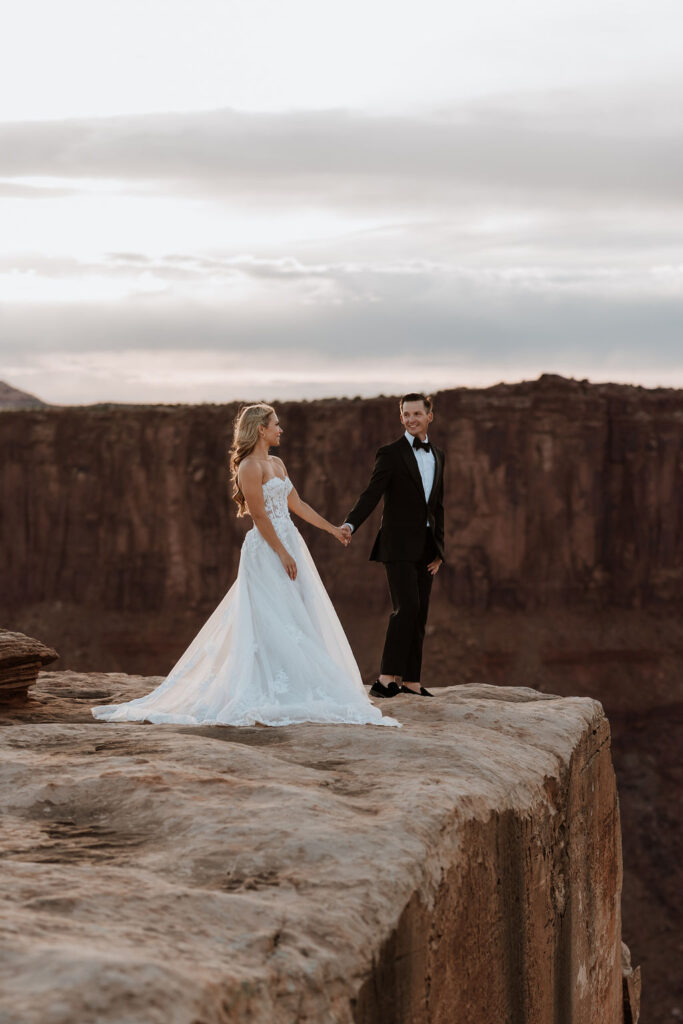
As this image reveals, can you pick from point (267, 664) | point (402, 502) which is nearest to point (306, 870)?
point (267, 664)

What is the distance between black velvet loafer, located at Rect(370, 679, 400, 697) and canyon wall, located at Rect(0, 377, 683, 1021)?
18.2m

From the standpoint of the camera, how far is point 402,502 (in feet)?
25.8

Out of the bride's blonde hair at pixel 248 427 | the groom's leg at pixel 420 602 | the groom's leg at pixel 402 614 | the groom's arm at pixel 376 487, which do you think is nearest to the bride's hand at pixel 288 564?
the bride's blonde hair at pixel 248 427

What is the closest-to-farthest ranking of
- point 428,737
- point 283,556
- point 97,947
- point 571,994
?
point 97,947
point 428,737
point 571,994
point 283,556

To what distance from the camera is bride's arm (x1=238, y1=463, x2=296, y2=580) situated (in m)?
6.92

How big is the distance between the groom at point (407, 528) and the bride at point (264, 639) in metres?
0.74

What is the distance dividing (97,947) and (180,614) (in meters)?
25.7

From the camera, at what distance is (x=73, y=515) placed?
29547mm

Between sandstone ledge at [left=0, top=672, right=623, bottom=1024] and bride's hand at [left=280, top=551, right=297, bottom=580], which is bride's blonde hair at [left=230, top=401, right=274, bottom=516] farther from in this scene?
sandstone ledge at [left=0, top=672, right=623, bottom=1024]

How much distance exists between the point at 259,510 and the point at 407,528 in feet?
3.91

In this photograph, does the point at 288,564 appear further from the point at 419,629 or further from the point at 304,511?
the point at 419,629

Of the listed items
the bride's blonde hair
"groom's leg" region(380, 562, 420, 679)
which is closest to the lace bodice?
the bride's blonde hair

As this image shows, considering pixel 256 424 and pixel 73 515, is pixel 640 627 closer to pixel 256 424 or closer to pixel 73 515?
pixel 73 515

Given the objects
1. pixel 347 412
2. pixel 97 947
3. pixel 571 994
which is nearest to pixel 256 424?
pixel 571 994
